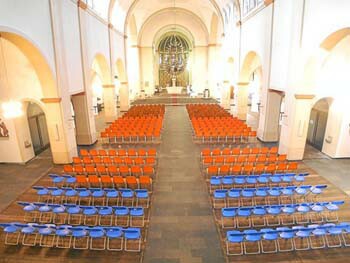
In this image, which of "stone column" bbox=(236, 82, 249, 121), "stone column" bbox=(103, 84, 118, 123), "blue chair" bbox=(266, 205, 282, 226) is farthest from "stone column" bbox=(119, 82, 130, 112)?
"blue chair" bbox=(266, 205, 282, 226)

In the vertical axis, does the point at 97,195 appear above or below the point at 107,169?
below

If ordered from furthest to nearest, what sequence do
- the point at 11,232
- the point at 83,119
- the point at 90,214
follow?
the point at 83,119 < the point at 90,214 < the point at 11,232

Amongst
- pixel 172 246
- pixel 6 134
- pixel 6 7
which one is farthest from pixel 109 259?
pixel 6 134

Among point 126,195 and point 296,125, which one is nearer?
point 126,195

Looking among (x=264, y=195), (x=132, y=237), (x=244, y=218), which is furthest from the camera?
(x=264, y=195)

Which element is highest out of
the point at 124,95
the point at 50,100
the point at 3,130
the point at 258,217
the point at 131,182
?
the point at 50,100

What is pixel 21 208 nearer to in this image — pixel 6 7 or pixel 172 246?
pixel 172 246

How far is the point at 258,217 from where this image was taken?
7.73 meters

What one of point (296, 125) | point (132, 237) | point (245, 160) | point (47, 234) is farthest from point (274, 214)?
point (47, 234)

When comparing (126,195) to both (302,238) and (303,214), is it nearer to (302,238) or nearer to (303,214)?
(302,238)

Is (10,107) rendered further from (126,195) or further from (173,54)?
(173,54)

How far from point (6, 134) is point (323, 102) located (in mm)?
16517

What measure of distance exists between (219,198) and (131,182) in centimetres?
313

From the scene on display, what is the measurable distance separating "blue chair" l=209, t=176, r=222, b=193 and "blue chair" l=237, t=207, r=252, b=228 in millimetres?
1493
